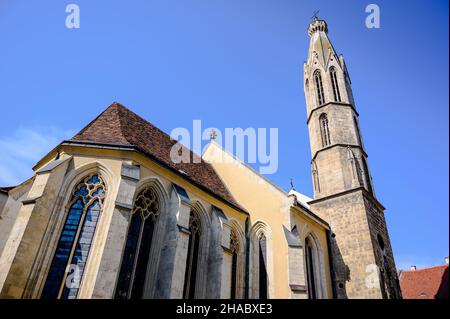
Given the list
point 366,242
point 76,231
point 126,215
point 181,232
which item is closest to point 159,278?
point 181,232

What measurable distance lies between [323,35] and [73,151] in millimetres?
21901

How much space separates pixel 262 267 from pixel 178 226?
492 cm

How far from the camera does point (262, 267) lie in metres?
13.6

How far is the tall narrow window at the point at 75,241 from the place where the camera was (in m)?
8.80

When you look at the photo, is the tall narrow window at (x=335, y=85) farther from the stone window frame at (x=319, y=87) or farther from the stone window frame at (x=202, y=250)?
the stone window frame at (x=202, y=250)

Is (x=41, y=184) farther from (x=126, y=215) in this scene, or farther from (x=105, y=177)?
(x=126, y=215)

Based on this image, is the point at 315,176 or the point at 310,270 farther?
the point at 315,176

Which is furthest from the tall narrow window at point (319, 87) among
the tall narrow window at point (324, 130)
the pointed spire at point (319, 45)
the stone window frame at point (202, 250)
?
the stone window frame at point (202, 250)

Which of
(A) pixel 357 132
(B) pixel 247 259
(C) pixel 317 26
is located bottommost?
(B) pixel 247 259

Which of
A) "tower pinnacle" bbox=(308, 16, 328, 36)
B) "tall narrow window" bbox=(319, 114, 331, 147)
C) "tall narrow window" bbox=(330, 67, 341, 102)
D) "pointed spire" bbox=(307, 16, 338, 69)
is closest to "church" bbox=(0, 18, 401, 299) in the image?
"tall narrow window" bbox=(319, 114, 331, 147)

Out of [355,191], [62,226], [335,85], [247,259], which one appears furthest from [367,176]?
[62,226]

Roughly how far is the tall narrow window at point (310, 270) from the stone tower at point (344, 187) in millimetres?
1391

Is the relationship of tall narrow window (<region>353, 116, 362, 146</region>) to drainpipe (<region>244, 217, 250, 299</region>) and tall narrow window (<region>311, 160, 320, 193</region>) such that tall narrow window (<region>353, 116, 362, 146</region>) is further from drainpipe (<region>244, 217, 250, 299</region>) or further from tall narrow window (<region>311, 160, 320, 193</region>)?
drainpipe (<region>244, 217, 250, 299</region>)

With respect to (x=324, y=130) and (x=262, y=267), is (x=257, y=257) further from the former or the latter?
(x=324, y=130)
